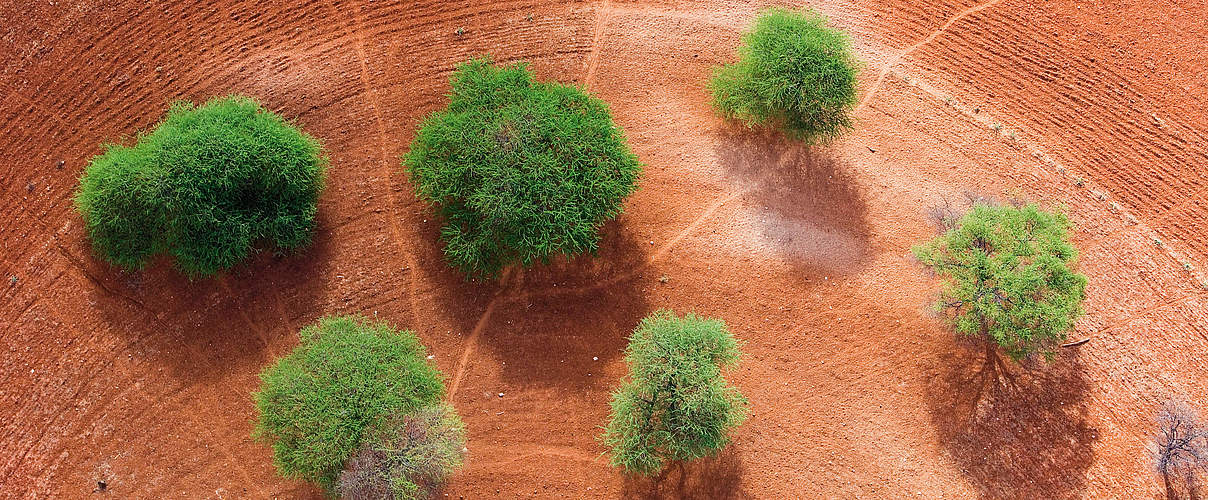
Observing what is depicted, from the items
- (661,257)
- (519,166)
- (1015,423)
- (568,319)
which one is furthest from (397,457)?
(1015,423)

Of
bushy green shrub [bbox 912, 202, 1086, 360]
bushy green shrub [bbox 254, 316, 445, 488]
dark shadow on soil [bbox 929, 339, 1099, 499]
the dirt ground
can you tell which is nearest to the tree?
the dirt ground

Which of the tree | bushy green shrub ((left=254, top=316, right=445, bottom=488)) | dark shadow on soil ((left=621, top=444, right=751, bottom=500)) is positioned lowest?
the tree

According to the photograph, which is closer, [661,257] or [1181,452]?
[1181,452]

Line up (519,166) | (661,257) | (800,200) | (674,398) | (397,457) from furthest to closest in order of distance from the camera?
(800,200) < (661,257) < (674,398) < (519,166) < (397,457)

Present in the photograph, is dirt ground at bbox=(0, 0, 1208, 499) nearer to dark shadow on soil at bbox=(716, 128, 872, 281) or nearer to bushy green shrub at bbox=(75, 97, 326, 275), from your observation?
dark shadow on soil at bbox=(716, 128, 872, 281)

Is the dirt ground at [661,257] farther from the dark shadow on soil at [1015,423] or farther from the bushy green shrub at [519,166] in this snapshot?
the bushy green shrub at [519,166]

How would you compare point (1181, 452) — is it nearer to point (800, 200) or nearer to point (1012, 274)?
point (1012, 274)
